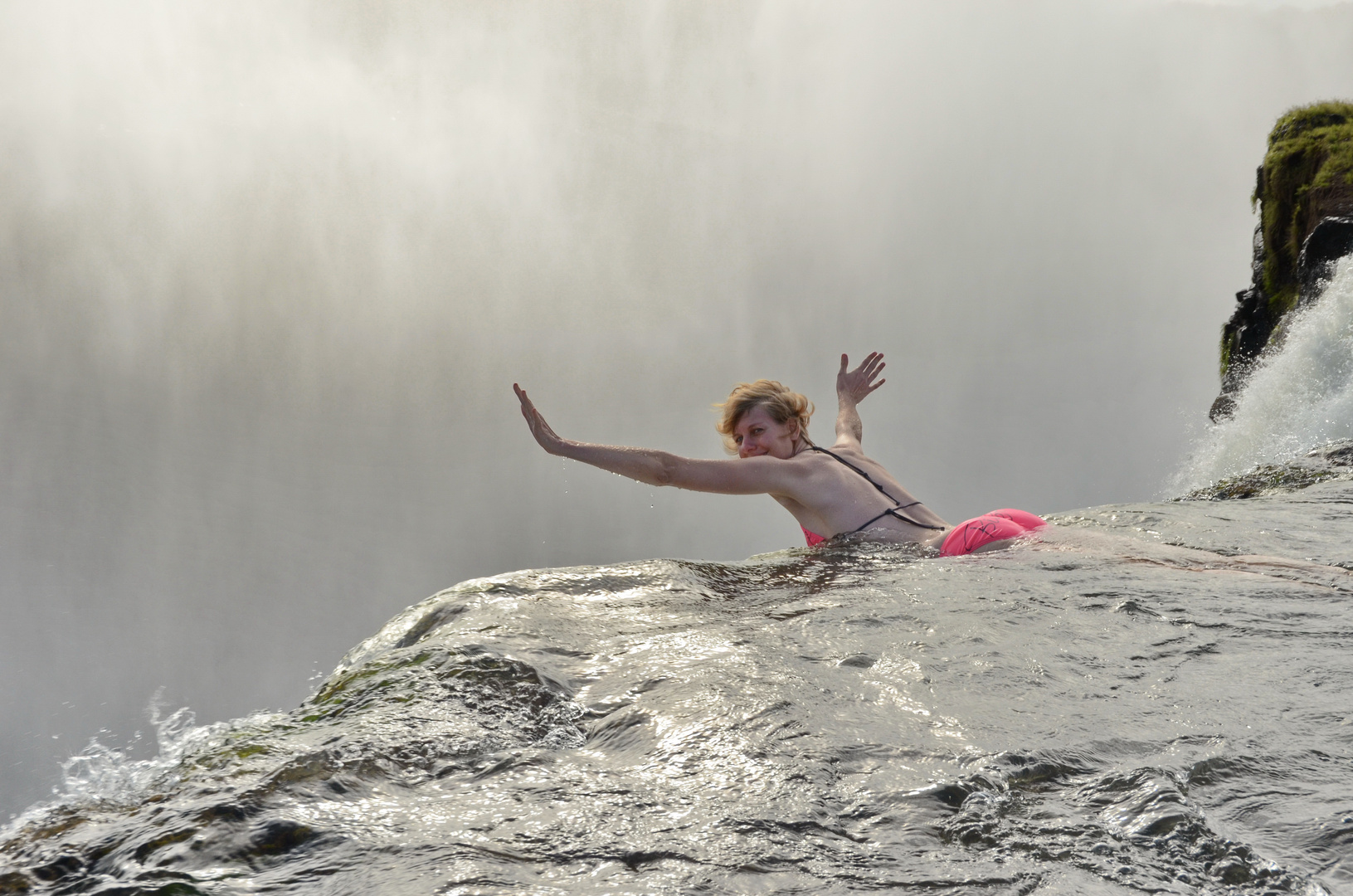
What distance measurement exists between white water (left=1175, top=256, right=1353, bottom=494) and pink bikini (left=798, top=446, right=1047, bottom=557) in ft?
28.7

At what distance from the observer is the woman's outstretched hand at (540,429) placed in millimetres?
5039

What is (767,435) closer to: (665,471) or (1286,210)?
(665,471)

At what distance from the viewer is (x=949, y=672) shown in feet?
9.02

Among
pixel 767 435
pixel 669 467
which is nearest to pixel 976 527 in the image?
pixel 767 435

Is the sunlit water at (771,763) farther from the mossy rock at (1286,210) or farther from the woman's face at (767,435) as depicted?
the mossy rock at (1286,210)

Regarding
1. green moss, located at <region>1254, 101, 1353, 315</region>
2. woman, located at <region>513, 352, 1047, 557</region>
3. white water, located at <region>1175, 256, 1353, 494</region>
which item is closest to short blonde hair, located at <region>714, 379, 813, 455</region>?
woman, located at <region>513, 352, 1047, 557</region>

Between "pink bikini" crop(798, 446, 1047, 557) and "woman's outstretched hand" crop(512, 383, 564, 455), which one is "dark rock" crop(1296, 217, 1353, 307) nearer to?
"pink bikini" crop(798, 446, 1047, 557)

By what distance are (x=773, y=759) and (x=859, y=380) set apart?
5.41 meters

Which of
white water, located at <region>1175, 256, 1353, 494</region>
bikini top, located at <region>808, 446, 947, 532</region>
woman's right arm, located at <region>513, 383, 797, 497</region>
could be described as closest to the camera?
woman's right arm, located at <region>513, 383, 797, 497</region>

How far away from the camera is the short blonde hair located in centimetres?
560

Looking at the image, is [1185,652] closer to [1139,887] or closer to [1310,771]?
[1310,771]

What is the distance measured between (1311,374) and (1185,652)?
41.3 feet

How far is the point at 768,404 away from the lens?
5.59 m

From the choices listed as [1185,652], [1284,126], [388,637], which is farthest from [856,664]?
[1284,126]
